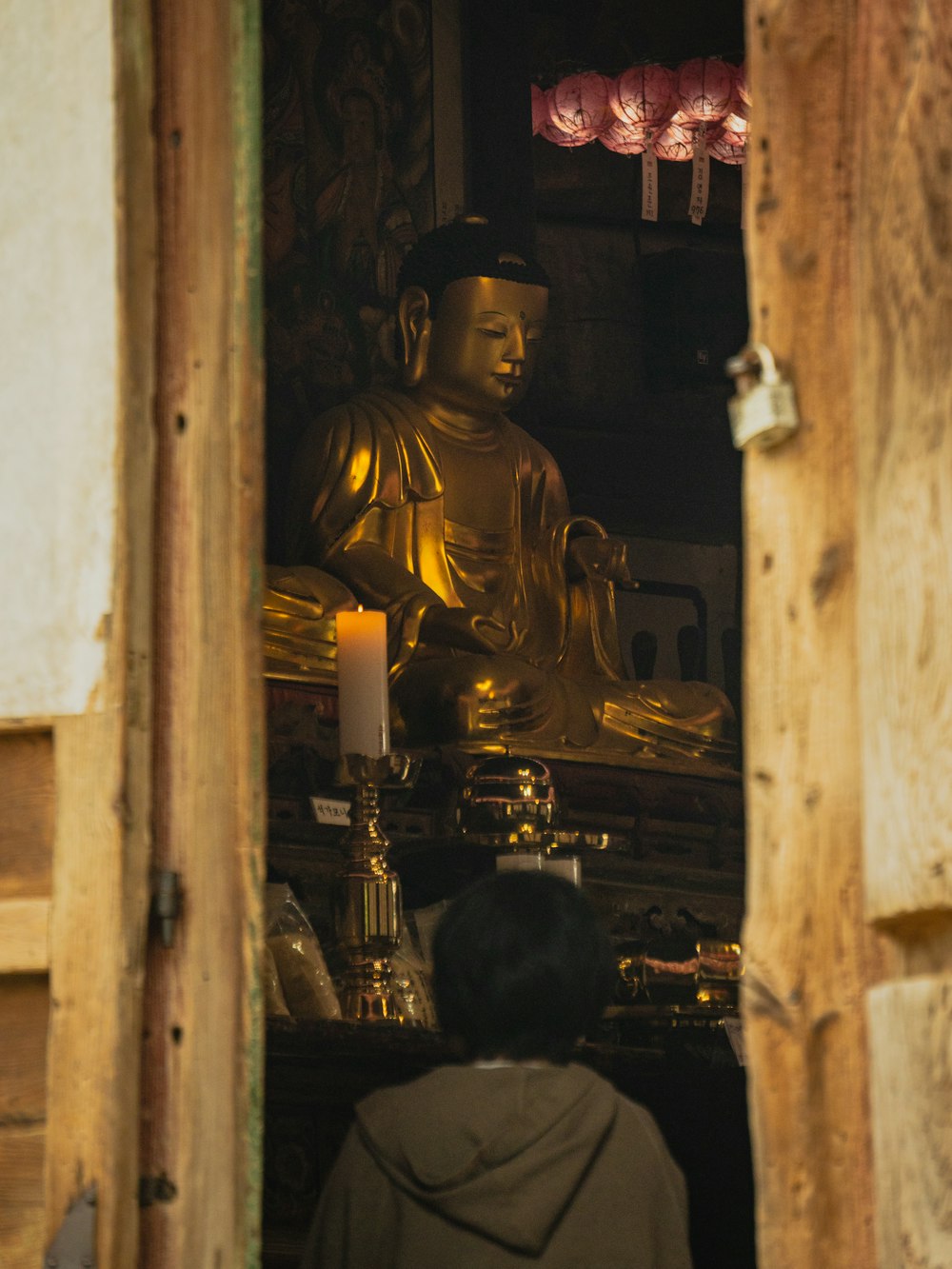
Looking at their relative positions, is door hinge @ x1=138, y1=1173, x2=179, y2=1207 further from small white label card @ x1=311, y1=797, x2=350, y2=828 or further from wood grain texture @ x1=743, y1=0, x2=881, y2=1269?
small white label card @ x1=311, y1=797, x2=350, y2=828

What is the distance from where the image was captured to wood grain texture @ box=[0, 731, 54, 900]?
213 centimetres

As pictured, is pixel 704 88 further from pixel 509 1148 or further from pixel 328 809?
pixel 509 1148

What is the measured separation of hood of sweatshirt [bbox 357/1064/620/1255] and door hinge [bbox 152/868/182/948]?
0.30 m

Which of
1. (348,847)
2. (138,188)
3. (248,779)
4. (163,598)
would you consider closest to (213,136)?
(138,188)

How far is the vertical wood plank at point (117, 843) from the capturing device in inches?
79.5

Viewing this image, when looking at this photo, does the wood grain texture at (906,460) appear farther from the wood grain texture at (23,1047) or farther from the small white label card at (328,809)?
the small white label card at (328,809)

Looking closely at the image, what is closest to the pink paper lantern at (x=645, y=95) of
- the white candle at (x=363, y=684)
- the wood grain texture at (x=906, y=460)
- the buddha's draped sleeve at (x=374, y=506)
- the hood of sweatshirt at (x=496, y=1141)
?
the buddha's draped sleeve at (x=374, y=506)

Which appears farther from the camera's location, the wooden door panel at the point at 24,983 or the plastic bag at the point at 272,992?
the plastic bag at the point at 272,992

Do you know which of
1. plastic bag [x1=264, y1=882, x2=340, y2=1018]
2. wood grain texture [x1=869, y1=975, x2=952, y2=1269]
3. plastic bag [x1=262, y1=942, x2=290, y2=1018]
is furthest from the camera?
plastic bag [x1=264, y1=882, x2=340, y2=1018]

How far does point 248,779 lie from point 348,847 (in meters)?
1.55

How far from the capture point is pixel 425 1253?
215 cm

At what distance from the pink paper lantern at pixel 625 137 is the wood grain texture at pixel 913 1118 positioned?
645 cm

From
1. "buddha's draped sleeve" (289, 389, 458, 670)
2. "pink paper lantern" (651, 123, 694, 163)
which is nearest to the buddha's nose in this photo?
"buddha's draped sleeve" (289, 389, 458, 670)

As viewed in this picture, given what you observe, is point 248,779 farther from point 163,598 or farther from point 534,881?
point 534,881
